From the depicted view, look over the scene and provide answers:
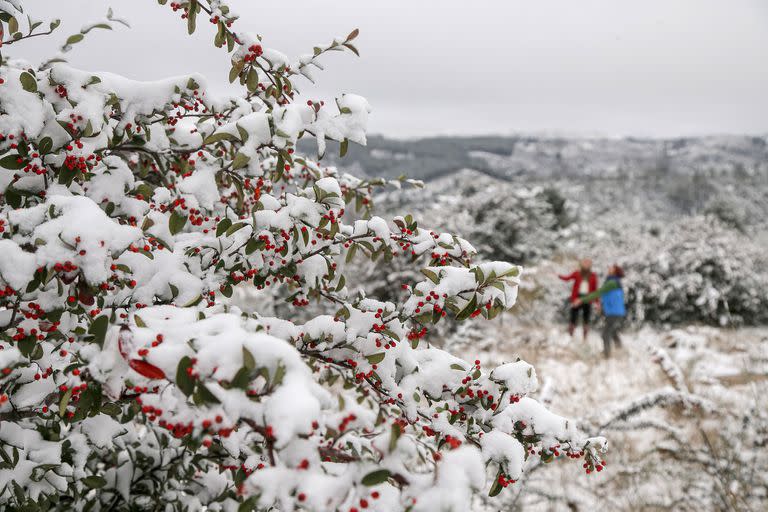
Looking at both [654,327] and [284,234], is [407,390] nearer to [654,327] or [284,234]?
[284,234]

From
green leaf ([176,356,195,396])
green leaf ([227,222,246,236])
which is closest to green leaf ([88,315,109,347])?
green leaf ([176,356,195,396])

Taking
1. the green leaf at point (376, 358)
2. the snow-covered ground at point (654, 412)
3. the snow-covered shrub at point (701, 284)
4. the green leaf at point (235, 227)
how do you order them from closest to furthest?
1. the green leaf at point (376, 358)
2. the green leaf at point (235, 227)
3. the snow-covered ground at point (654, 412)
4. the snow-covered shrub at point (701, 284)

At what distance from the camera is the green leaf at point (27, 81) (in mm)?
1516

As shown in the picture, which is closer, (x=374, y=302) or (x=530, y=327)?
(x=374, y=302)

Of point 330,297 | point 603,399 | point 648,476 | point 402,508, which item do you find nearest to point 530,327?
point 603,399

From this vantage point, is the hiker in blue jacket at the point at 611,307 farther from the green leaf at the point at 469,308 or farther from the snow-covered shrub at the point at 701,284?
the green leaf at the point at 469,308

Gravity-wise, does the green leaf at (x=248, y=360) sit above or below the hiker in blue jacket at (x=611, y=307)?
above

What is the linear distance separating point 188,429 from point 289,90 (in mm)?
1492

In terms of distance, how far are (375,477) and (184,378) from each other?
0.44m

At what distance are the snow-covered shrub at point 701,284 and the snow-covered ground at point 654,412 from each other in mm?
469

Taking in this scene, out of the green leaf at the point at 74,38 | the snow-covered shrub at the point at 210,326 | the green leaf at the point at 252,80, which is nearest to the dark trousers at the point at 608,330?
the snow-covered shrub at the point at 210,326

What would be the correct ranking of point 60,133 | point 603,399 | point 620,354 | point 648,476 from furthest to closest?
point 620,354
point 603,399
point 648,476
point 60,133

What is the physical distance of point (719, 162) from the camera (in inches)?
4006

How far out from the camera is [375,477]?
98 cm
